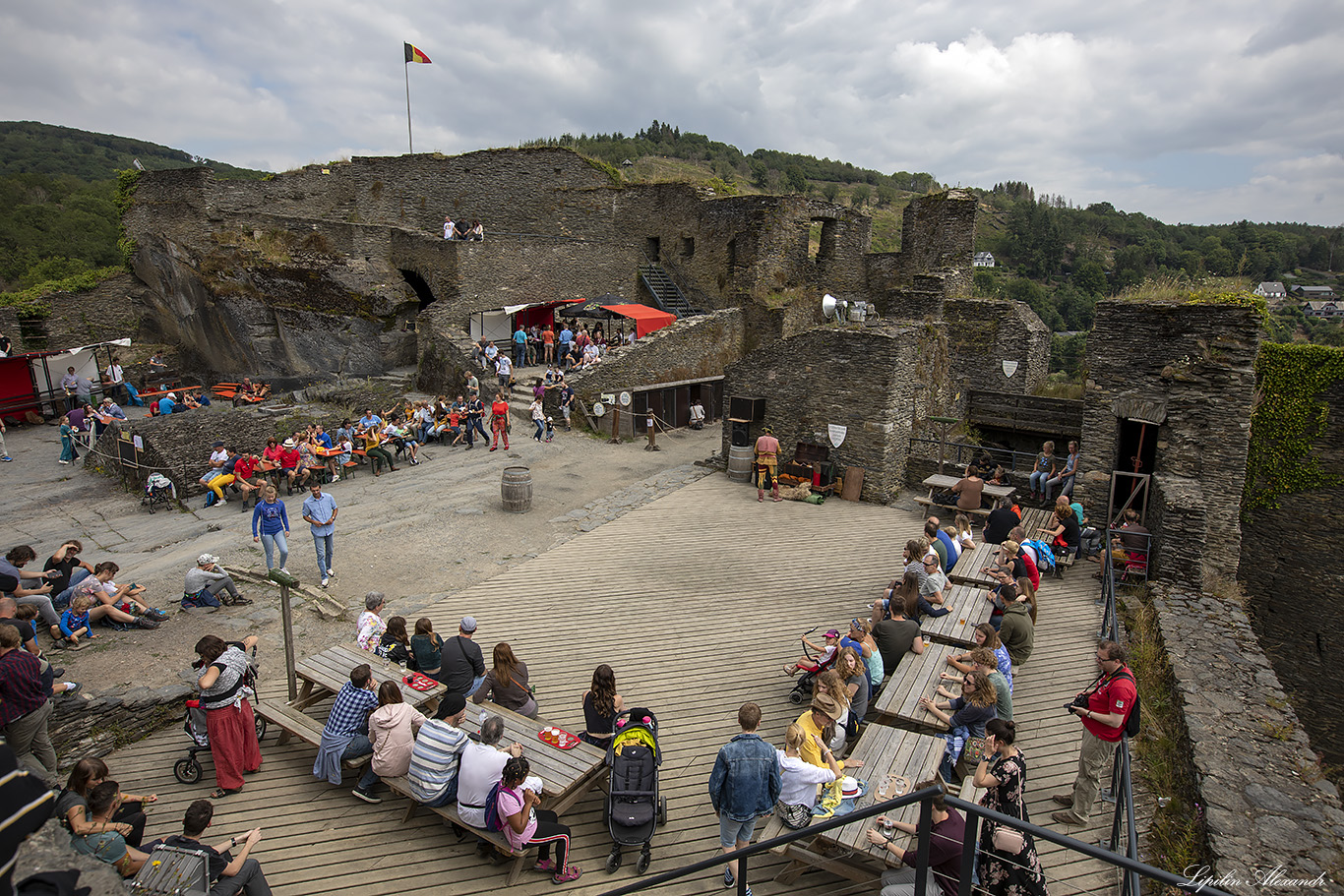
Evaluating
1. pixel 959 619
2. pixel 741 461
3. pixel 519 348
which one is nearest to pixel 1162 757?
pixel 959 619

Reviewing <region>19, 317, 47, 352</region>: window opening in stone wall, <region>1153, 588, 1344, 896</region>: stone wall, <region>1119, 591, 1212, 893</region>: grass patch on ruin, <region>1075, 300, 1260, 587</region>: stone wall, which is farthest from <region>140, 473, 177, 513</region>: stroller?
<region>1075, 300, 1260, 587</region>: stone wall

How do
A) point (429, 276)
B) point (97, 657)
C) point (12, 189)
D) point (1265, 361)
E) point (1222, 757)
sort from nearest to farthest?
point (1222, 757)
point (97, 657)
point (1265, 361)
point (429, 276)
point (12, 189)

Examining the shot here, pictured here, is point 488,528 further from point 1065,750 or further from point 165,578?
point 1065,750

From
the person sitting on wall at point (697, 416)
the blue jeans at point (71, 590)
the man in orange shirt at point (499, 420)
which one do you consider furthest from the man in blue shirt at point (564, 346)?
the blue jeans at point (71, 590)

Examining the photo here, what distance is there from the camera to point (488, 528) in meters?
11.9

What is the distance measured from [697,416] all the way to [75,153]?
106 metres

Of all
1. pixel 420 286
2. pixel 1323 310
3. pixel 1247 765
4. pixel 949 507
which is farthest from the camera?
pixel 1323 310

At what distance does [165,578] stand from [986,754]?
34.0ft

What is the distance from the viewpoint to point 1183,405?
10430 mm

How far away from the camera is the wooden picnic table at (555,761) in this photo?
5.25 metres

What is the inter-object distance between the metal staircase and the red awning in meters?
3.08

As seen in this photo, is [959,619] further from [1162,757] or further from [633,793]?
[633,793]

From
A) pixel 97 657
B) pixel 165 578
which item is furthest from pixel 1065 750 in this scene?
pixel 165 578

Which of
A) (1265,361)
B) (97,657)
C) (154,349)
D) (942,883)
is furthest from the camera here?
(154,349)
